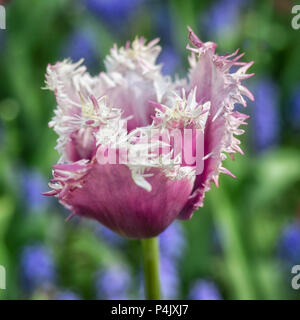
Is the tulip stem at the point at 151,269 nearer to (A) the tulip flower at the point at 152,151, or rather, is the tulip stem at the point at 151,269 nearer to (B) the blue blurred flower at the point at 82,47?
(A) the tulip flower at the point at 152,151

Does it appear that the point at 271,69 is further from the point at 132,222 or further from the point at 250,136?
the point at 132,222

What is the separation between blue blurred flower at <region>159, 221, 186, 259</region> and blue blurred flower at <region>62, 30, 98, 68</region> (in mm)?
623

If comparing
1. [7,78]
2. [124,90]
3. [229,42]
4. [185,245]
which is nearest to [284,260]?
[185,245]

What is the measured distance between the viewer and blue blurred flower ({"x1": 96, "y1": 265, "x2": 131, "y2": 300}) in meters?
1.28

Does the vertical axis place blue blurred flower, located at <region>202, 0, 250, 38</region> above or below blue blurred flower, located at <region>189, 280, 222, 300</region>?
above

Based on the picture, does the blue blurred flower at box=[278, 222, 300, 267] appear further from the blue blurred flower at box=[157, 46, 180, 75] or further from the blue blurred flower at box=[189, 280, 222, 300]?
the blue blurred flower at box=[157, 46, 180, 75]

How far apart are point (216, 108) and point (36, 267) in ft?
2.96

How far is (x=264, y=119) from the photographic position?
1550 millimetres

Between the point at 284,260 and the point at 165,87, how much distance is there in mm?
982

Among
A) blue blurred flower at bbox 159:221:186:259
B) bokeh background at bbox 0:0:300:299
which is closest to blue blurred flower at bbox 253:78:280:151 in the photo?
bokeh background at bbox 0:0:300:299

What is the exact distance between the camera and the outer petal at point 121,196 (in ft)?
1.36

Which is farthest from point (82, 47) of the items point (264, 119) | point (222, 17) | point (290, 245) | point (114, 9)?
point (290, 245)

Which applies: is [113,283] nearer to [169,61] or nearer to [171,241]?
[171,241]

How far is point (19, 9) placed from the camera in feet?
5.19
